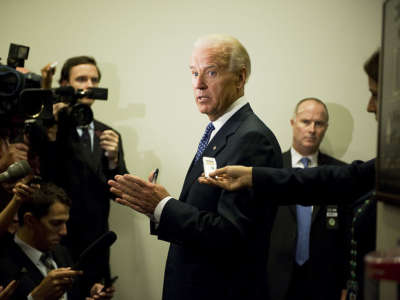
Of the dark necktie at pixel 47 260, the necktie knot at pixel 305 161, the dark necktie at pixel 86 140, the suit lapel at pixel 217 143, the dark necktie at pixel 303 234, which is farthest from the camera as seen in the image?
the necktie knot at pixel 305 161

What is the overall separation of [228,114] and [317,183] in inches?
18.6

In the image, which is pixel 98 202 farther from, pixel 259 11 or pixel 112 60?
pixel 259 11

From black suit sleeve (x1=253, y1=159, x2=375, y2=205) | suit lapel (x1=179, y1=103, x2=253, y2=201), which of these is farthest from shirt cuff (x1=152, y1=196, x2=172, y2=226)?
black suit sleeve (x1=253, y1=159, x2=375, y2=205)

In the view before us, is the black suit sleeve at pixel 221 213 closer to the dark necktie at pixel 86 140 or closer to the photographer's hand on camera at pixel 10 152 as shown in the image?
the photographer's hand on camera at pixel 10 152

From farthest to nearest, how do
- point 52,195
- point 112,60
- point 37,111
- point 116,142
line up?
point 112,60 → point 116,142 → point 52,195 → point 37,111

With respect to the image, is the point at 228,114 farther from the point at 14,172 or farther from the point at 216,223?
the point at 14,172

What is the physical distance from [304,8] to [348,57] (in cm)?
45

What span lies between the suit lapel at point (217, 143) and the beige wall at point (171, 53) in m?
1.49

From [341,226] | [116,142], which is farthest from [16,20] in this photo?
[341,226]

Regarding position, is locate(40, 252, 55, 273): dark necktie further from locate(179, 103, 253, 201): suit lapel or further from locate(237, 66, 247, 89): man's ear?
locate(237, 66, 247, 89): man's ear

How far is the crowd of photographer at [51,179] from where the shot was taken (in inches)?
68.1

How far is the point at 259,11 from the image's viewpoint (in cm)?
313

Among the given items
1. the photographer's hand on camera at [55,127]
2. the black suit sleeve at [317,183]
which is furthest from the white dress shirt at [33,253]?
the black suit sleeve at [317,183]

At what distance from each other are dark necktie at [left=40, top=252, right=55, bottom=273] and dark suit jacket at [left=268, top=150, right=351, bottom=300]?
1.27 metres
